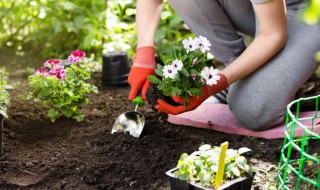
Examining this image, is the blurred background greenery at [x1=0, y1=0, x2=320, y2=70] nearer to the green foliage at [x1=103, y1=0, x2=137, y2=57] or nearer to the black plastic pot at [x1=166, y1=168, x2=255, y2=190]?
the green foliage at [x1=103, y1=0, x2=137, y2=57]

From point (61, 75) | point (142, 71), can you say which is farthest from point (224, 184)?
point (61, 75)

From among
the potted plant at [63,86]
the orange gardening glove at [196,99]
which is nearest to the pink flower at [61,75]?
the potted plant at [63,86]

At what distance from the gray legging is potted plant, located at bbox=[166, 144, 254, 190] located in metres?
0.75

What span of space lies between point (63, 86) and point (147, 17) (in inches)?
22.6

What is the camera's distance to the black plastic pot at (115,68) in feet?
10.6

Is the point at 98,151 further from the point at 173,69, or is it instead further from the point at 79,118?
the point at 173,69

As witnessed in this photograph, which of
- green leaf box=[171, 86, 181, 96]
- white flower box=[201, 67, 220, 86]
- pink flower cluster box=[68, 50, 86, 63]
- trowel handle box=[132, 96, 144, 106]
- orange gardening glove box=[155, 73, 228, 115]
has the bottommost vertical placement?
trowel handle box=[132, 96, 144, 106]

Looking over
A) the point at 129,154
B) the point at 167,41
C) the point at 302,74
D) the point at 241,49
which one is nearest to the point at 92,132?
the point at 129,154

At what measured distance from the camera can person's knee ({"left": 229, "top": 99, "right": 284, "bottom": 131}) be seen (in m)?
2.44

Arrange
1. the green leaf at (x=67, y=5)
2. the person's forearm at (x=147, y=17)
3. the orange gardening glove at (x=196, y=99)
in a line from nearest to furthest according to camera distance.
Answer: the orange gardening glove at (x=196, y=99)
the person's forearm at (x=147, y=17)
the green leaf at (x=67, y=5)

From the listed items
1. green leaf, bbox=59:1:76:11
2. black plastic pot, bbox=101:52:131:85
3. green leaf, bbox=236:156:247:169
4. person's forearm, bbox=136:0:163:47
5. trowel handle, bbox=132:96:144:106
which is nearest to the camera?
green leaf, bbox=236:156:247:169

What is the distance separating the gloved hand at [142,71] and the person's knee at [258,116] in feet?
1.60

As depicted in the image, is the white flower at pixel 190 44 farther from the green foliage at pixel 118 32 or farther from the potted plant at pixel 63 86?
the green foliage at pixel 118 32

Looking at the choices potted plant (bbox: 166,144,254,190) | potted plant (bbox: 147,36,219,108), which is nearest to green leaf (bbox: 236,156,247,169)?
potted plant (bbox: 166,144,254,190)
